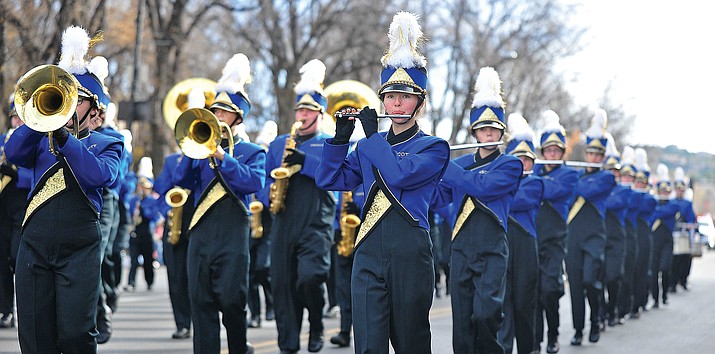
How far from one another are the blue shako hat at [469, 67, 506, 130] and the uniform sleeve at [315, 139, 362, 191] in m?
2.34

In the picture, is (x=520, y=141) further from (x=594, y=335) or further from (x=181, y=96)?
(x=181, y=96)

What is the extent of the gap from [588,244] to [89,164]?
25.3 feet

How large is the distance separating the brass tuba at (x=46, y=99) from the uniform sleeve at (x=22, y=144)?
0.39 metres

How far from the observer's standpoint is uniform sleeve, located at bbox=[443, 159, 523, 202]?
8.74m

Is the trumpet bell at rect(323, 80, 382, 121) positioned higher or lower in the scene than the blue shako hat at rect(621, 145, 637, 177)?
higher

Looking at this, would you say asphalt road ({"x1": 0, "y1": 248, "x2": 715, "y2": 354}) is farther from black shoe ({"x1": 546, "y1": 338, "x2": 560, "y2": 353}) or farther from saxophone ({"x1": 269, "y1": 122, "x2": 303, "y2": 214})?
saxophone ({"x1": 269, "y1": 122, "x2": 303, "y2": 214})

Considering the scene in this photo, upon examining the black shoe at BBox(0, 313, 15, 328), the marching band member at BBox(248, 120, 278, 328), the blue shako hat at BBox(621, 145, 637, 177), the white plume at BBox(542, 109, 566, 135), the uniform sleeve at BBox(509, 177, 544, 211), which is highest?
the white plume at BBox(542, 109, 566, 135)

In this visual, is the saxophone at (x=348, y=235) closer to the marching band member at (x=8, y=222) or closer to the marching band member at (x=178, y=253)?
the marching band member at (x=178, y=253)

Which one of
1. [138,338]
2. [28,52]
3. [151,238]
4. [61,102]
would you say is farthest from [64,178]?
[28,52]

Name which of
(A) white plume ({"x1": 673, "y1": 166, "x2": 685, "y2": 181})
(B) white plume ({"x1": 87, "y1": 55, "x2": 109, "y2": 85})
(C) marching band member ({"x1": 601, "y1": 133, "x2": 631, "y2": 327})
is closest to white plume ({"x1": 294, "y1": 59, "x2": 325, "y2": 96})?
(B) white plume ({"x1": 87, "y1": 55, "x2": 109, "y2": 85})

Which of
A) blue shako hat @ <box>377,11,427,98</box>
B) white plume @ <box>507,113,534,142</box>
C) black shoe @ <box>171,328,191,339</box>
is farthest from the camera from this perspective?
black shoe @ <box>171,328,191,339</box>

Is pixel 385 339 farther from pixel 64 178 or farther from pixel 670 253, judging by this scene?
pixel 670 253

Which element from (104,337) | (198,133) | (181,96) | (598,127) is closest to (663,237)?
(598,127)

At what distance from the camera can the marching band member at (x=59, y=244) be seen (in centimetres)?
665
